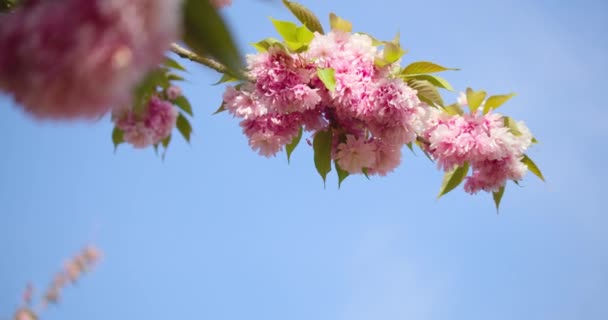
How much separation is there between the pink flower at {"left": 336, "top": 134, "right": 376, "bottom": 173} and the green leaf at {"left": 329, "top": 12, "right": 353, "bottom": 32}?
0.98ft

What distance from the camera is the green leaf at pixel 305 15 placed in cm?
128

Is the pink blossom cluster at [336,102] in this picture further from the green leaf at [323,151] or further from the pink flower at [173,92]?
the pink flower at [173,92]

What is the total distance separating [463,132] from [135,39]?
1.18 m

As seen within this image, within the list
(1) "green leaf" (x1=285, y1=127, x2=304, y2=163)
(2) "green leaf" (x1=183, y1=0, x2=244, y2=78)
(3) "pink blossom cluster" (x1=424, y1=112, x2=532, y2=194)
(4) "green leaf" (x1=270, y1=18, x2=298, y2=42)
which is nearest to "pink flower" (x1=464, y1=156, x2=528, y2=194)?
(3) "pink blossom cluster" (x1=424, y1=112, x2=532, y2=194)

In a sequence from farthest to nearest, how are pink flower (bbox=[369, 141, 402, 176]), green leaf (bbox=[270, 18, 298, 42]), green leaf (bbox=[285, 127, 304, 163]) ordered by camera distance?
green leaf (bbox=[285, 127, 304, 163]) → pink flower (bbox=[369, 141, 402, 176]) → green leaf (bbox=[270, 18, 298, 42])

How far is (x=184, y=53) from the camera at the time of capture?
1120 mm

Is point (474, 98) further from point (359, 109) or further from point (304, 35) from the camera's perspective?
point (304, 35)

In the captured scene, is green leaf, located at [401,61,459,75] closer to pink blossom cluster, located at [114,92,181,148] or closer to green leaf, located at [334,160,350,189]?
green leaf, located at [334,160,350,189]

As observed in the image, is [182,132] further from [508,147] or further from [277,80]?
[508,147]

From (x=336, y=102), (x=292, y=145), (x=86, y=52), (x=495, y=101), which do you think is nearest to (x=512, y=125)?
(x=495, y=101)

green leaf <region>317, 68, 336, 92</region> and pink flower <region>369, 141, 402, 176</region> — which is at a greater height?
green leaf <region>317, 68, 336, 92</region>

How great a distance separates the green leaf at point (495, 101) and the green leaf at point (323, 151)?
1.56 ft

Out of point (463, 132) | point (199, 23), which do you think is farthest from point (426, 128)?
point (199, 23)

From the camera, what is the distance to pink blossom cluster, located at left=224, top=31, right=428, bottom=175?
3.86 ft
